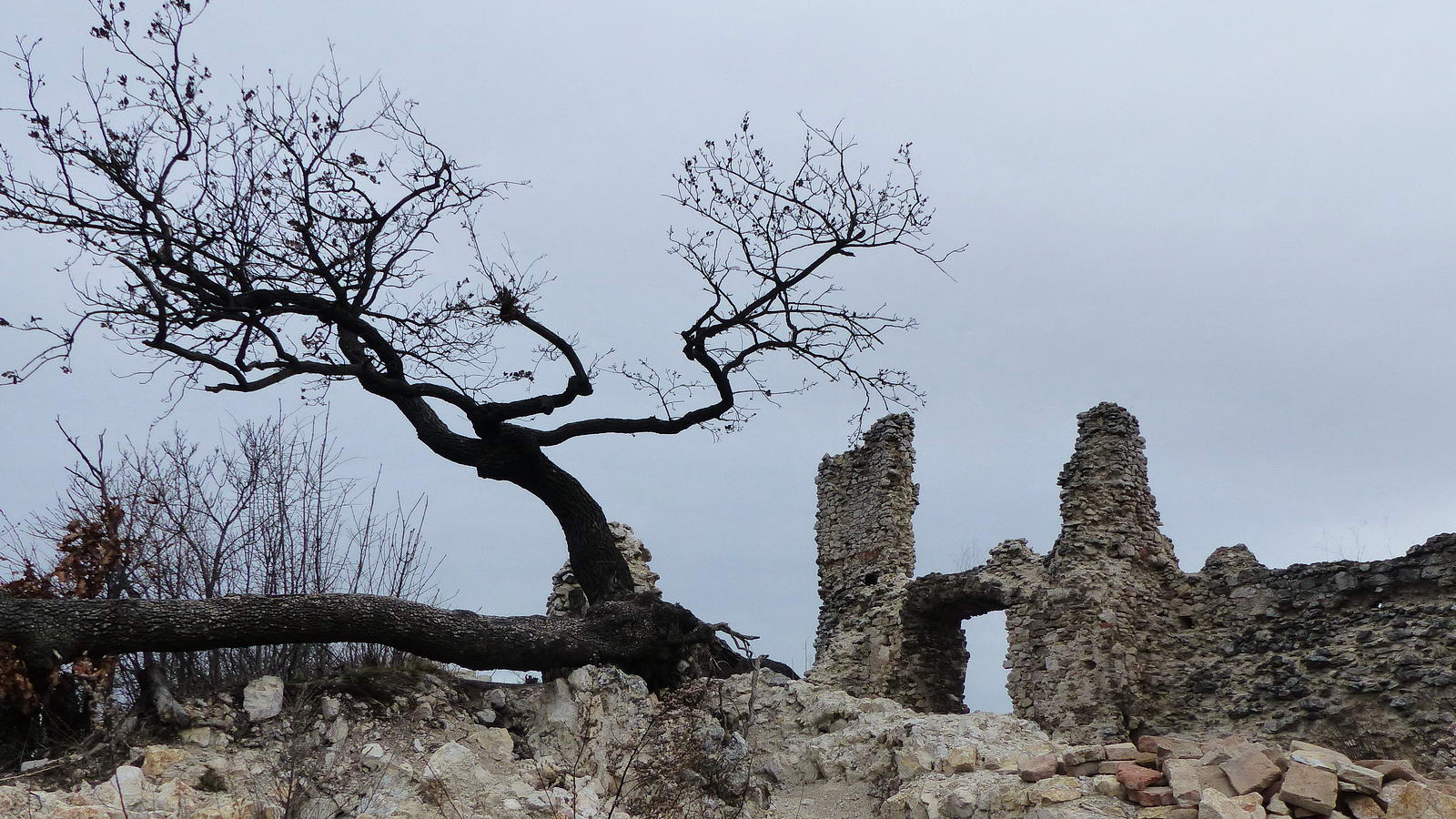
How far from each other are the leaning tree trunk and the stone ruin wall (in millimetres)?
4907

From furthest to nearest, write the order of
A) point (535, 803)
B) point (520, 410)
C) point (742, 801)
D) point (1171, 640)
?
point (1171, 640) → point (520, 410) → point (742, 801) → point (535, 803)

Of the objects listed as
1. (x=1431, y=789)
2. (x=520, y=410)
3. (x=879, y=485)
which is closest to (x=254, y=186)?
(x=520, y=410)

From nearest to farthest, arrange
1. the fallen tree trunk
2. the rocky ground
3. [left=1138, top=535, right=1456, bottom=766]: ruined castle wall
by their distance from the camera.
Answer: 1. the rocky ground
2. the fallen tree trunk
3. [left=1138, top=535, right=1456, bottom=766]: ruined castle wall

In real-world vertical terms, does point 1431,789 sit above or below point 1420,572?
below

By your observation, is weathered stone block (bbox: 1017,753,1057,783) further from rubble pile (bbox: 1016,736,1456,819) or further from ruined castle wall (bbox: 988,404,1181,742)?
ruined castle wall (bbox: 988,404,1181,742)

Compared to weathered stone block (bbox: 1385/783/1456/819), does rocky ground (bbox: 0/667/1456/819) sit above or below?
above

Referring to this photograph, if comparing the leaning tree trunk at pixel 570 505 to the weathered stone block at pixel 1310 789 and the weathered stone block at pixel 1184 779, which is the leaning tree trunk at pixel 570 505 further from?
the weathered stone block at pixel 1310 789

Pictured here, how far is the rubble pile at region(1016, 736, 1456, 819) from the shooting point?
664cm

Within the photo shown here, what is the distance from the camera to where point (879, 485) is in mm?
15125

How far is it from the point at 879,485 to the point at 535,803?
8181mm

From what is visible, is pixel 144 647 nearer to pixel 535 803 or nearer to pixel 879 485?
pixel 535 803

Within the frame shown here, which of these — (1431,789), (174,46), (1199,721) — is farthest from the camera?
(1199,721)

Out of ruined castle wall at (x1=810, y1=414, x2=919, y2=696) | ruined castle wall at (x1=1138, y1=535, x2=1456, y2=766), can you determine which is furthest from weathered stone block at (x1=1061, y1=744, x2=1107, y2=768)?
ruined castle wall at (x1=810, y1=414, x2=919, y2=696)

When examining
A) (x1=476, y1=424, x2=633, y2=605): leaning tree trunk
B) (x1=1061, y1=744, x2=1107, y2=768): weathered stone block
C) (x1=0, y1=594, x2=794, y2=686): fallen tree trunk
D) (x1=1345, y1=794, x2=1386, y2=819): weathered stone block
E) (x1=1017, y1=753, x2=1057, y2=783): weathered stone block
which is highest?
(x1=476, y1=424, x2=633, y2=605): leaning tree trunk
